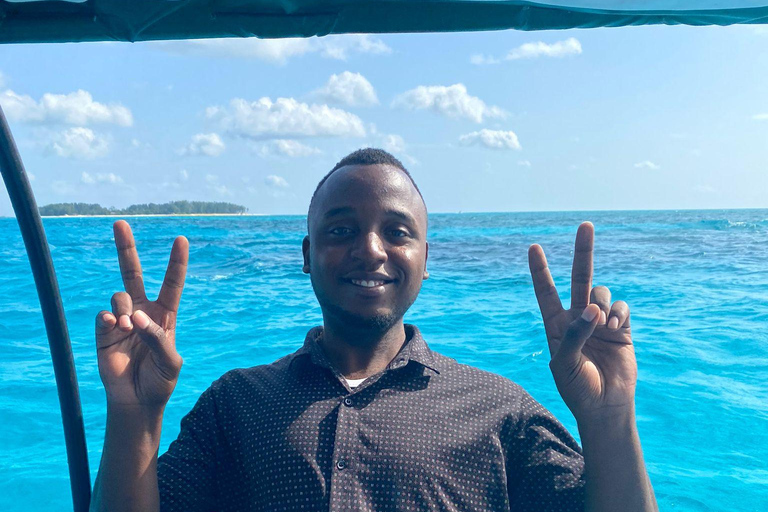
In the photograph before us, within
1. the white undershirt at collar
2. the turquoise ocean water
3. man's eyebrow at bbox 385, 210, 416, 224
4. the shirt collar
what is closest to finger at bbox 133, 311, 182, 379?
the shirt collar

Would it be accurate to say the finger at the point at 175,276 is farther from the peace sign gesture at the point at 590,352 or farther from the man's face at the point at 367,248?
the peace sign gesture at the point at 590,352

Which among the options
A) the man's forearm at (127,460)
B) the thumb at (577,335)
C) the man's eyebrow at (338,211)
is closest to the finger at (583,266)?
the thumb at (577,335)

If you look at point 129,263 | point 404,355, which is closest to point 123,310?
point 129,263

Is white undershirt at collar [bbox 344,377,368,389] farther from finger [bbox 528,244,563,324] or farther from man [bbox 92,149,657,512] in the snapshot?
finger [bbox 528,244,563,324]

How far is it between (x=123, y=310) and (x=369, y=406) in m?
0.70

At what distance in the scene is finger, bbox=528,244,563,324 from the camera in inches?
65.4

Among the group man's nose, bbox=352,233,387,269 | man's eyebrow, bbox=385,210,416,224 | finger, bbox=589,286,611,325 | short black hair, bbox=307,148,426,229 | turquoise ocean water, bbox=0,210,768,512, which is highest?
short black hair, bbox=307,148,426,229

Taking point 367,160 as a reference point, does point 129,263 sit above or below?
below

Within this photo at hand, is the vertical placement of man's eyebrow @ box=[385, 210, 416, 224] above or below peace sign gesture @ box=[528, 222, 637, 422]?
above

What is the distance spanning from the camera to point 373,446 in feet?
5.41

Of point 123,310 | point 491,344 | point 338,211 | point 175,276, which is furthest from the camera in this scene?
point 491,344

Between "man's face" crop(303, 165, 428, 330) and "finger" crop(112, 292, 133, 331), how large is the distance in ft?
1.77

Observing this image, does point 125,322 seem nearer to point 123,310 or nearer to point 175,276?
point 123,310

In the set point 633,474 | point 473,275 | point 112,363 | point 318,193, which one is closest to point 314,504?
point 112,363
